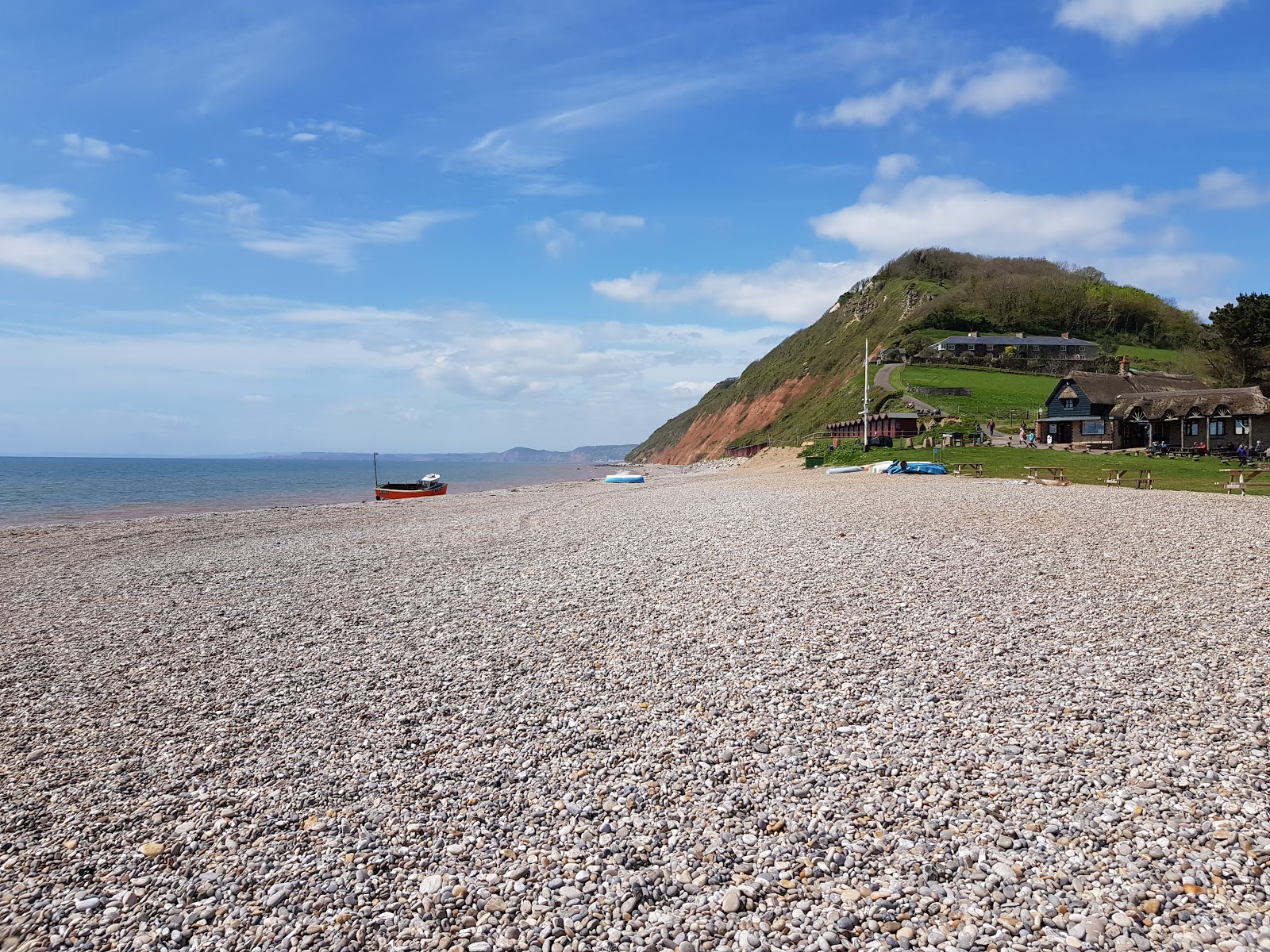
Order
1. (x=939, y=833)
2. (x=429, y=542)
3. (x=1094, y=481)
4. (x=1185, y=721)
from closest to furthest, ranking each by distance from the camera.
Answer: (x=939, y=833) < (x=1185, y=721) < (x=429, y=542) < (x=1094, y=481)

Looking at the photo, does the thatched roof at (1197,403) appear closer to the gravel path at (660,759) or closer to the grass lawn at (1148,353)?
the gravel path at (660,759)

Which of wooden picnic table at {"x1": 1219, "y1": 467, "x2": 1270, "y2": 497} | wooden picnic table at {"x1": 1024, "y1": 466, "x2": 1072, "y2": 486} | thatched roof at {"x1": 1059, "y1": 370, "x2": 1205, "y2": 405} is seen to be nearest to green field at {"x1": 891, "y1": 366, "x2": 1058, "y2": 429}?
thatched roof at {"x1": 1059, "y1": 370, "x2": 1205, "y2": 405}

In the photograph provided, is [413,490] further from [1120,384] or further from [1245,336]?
[1245,336]

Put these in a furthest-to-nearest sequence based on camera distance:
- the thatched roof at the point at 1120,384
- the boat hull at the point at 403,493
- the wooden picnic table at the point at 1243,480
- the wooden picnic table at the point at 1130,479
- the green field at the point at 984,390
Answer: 1. the green field at the point at 984,390
2. the thatched roof at the point at 1120,384
3. the boat hull at the point at 403,493
4. the wooden picnic table at the point at 1130,479
5. the wooden picnic table at the point at 1243,480

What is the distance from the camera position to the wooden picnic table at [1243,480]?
80.7 ft

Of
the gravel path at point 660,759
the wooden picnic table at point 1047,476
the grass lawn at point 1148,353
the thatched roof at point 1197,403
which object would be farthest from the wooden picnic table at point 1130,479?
the grass lawn at point 1148,353

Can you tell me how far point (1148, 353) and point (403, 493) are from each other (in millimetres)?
96855

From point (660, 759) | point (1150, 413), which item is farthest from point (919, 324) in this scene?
point (660, 759)

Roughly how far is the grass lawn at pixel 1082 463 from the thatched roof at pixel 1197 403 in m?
7.13

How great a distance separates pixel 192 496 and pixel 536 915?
64.3 meters

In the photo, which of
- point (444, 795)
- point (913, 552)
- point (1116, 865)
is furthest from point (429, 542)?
point (1116, 865)

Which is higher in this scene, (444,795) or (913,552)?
(913,552)

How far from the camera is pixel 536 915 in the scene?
5.06 m

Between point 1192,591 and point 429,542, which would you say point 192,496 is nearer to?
point 429,542
